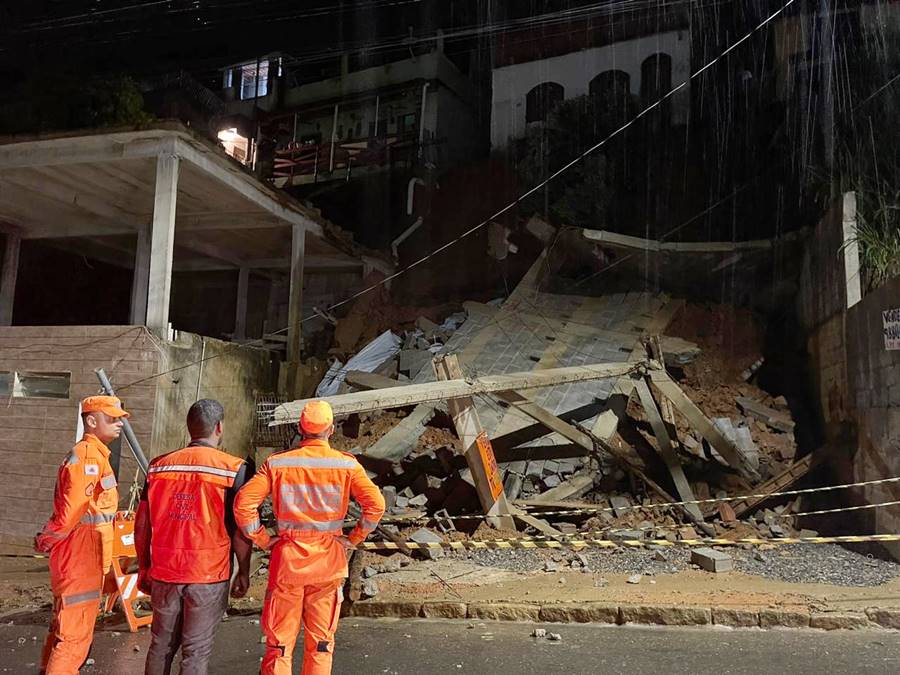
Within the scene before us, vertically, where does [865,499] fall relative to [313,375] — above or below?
below

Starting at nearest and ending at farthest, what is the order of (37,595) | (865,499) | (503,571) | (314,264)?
1. (37,595)
2. (503,571)
3. (865,499)
4. (314,264)

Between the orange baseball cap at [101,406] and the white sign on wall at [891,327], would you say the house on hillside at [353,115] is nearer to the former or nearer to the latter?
the white sign on wall at [891,327]

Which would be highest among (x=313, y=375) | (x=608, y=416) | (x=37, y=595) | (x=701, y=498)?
(x=313, y=375)

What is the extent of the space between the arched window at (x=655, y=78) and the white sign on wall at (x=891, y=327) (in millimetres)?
15304

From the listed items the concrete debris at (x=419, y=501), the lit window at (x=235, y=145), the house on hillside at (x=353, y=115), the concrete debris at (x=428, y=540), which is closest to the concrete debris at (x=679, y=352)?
the concrete debris at (x=419, y=501)

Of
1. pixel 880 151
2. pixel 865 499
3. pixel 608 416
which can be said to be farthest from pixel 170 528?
pixel 880 151

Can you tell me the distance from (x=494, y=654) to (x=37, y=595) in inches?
189

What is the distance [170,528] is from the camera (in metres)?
3.14

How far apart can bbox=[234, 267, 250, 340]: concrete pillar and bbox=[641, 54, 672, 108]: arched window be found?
13.9m

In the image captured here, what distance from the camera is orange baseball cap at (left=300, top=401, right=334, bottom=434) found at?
3.38 m

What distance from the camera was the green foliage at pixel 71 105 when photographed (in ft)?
28.1

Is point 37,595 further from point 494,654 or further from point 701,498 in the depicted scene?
point 701,498

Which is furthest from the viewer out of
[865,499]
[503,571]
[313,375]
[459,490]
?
[313,375]

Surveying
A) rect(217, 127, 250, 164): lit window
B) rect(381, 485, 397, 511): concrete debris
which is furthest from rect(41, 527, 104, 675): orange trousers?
rect(217, 127, 250, 164): lit window
